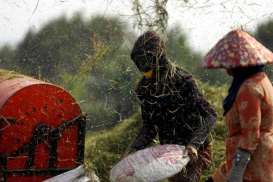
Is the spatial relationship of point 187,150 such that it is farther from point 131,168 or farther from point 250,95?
point 250,95

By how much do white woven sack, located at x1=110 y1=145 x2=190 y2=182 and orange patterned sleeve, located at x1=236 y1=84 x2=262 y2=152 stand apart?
827 millimetres

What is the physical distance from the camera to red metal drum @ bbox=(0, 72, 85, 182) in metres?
5.39

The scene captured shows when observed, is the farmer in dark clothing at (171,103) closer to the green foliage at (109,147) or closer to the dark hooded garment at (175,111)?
the dark hooded garment at (175,111)

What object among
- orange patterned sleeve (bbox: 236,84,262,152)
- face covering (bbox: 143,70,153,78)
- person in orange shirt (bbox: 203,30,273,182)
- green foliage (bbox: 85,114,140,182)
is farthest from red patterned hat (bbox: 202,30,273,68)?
green foliage (bbox: 85,114,140,182)

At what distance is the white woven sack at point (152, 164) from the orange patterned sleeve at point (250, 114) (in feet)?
2.71

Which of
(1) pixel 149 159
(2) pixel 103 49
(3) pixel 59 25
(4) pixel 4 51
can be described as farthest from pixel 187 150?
(3) pixel 59 25

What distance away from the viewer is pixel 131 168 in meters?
4.68

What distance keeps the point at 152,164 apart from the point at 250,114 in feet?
3.38

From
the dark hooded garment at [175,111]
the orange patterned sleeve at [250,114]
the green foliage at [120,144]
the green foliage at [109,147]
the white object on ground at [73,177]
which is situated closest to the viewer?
the orange patterned sleeve at [250,114]

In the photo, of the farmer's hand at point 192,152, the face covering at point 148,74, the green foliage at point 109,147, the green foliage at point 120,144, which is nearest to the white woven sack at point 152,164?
the farmer's hand at point 192,152

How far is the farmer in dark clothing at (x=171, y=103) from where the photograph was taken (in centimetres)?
499

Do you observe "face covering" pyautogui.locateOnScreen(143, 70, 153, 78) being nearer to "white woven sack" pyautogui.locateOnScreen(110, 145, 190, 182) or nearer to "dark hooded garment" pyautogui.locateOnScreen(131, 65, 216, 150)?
"dark hooded garment" pyautogui.locateOnScreen(131, 65, 216, 150)

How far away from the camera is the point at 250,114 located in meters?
3.88

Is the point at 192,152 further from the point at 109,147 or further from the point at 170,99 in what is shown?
the point at 109,147
